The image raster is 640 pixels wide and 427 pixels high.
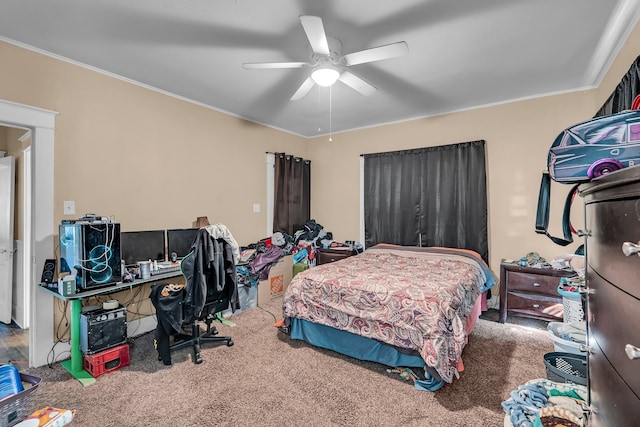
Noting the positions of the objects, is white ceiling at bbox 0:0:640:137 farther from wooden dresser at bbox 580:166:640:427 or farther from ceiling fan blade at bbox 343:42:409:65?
wooden dresser at bbox 580:166:640:427

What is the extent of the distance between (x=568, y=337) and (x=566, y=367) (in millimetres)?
298

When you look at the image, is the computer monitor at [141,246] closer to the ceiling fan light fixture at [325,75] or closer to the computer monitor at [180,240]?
the computer monitor at [180,240]

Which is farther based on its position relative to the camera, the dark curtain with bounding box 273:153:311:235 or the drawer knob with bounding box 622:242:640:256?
the dark curtain with bounding box 273:153:311:235

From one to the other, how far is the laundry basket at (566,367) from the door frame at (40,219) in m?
3.80

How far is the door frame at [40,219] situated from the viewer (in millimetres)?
2506

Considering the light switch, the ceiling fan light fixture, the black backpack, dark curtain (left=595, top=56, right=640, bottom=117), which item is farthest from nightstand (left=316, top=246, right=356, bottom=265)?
the black backpack

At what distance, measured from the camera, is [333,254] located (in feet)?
15.3

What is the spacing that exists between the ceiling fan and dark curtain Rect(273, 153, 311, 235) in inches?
90.3

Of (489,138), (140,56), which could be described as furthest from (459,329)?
(140,56)

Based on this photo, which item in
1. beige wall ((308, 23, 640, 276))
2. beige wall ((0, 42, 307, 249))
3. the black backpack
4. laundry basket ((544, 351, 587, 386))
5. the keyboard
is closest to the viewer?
the black backpack

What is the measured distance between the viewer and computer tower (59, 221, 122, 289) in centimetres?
239

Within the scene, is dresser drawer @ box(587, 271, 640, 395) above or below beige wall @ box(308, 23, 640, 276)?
below

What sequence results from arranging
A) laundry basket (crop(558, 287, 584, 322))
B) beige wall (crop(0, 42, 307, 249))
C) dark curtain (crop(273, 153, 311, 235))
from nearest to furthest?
laundry basket (crop(558, 287, 584, 322)), beige wall (crop(0, 42, 307, 249)), dark curtain (crop(273, 153, 311, 235))

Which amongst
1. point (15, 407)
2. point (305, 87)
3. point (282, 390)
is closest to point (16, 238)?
point (15, 407)
